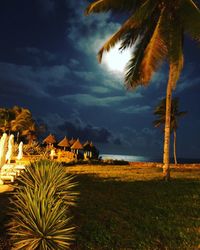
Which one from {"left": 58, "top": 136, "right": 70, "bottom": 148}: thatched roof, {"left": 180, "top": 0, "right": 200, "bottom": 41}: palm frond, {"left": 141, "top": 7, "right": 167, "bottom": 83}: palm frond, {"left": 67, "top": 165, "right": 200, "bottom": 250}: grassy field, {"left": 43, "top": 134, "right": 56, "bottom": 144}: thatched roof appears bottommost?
{"left": 67, "top": 165, "right": 200, "bottom": 250}: grassy field

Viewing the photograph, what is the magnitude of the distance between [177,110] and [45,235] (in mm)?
35273

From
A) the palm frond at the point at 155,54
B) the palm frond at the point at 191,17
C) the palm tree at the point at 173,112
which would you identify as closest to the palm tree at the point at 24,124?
the palm tree at the point at 173,112

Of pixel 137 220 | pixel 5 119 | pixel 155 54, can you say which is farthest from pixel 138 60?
pixel 5 119

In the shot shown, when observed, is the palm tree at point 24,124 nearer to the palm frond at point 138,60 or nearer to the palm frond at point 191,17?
the palm frond at point 138,60

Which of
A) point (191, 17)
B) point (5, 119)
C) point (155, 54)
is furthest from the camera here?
point (5, 119)

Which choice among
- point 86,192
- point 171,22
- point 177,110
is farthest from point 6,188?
point 177,110

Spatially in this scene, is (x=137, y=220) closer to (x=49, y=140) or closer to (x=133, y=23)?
(x=133, y=23)

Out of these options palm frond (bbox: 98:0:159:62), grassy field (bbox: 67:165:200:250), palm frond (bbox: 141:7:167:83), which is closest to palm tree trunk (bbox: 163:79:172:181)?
palm frond (bbox: 141:7:167:83)

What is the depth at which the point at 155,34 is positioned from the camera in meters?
12.5

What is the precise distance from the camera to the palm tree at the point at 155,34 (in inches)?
467

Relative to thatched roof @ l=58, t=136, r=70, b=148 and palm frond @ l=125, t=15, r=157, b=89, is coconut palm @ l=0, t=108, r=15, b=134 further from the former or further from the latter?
palm frond @ l=125, t=15, r=157, b=89

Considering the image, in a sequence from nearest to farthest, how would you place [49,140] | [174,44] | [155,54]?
[174,44]
[155,54]
[49,140]

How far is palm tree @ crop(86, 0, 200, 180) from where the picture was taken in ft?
38.9

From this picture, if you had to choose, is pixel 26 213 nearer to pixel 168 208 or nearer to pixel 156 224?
pixel 156 224
